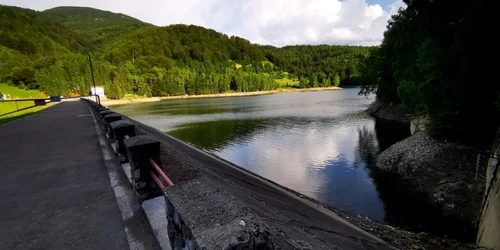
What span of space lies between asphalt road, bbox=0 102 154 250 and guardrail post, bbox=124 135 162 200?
1.89ft

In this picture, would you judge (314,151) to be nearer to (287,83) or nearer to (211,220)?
(211,220)

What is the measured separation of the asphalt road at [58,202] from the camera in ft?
13.0

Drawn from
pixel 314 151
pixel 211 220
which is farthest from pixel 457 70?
pixel 211 220

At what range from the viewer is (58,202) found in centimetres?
521

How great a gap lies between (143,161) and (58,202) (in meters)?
2.09

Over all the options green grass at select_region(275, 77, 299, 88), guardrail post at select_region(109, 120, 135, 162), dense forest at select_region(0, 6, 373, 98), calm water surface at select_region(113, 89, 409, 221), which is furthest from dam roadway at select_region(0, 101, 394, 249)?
green grass at select_region(275, 77, 299, 88)

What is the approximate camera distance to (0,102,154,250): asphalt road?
3947mm

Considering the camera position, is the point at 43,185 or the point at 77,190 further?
the point at 43,185

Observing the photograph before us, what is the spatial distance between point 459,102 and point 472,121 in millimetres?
1131

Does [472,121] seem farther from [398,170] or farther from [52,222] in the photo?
[52,222]

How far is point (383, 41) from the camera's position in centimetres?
4169

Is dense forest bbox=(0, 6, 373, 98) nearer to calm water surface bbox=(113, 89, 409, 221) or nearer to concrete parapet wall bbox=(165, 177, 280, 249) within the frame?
calm water surface bbox=(113, 89, 409, 221)

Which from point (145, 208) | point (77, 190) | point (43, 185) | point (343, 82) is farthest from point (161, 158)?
point (343, 82)

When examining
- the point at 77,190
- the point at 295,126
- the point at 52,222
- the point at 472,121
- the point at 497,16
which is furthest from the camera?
the point at 295,126
